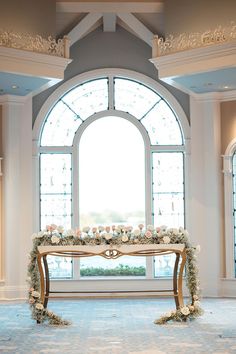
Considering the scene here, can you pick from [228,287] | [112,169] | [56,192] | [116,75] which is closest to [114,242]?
[228,287]

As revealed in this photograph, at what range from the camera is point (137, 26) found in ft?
45.0

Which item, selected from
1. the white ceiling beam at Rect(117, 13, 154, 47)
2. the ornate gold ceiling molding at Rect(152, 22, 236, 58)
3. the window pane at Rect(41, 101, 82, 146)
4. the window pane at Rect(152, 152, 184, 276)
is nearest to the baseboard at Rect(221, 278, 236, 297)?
the window pane at Rect(152, 152, 184, 276)

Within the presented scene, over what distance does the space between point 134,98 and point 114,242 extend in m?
4.99

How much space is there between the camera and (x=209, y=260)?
45.6ft

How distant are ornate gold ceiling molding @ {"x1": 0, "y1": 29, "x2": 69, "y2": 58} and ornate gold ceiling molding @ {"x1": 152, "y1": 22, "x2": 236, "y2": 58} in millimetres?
1696

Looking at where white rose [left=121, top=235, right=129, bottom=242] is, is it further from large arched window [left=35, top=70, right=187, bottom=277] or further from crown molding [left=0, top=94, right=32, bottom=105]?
crown molding [left=0, top=94, right=32, bottom=105]

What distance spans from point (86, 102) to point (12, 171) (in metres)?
2.31

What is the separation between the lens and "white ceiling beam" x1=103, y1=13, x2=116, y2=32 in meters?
13.7

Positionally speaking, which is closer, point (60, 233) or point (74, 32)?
point (60, 233)

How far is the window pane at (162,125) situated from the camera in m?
14.7

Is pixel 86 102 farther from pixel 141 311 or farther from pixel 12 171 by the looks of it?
pixel 141 311

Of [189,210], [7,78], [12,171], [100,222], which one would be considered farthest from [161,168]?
[100,222]

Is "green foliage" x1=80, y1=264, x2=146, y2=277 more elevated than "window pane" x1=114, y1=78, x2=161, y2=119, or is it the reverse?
"window pane" x1=114, y1=78, x2=161, y2=119

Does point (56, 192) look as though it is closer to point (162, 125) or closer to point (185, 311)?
point (162, 125)
